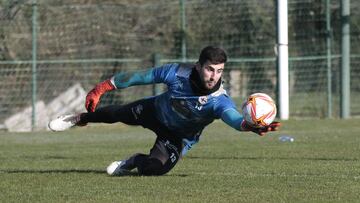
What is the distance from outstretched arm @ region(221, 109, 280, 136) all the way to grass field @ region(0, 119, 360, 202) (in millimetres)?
592

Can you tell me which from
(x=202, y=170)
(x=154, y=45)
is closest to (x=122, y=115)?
(x=202, y=170)

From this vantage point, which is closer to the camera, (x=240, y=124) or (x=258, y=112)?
(x=258, y=112)

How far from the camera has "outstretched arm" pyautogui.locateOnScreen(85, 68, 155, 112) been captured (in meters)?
10.7

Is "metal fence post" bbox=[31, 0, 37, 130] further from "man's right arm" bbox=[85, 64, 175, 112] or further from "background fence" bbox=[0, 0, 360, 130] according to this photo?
"man's right arm" bbox=[85, 64, 175, 112]

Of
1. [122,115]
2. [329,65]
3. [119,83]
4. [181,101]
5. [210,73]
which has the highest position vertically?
[210,73]

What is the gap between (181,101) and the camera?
34.4 feet

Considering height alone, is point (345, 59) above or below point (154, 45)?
below

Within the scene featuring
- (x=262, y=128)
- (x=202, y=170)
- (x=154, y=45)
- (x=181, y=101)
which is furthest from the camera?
(x=154, y=45)

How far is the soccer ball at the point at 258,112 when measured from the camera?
364 inches

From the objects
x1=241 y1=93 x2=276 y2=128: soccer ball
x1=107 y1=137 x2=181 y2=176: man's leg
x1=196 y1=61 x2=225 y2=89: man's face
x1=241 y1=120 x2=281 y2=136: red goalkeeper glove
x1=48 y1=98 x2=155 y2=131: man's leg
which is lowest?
x1=107 y1=137 x2=181 y2=176: man's leg

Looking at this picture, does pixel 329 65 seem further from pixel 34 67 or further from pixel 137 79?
pixel 137 79

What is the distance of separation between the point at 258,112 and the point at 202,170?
7.96 feet

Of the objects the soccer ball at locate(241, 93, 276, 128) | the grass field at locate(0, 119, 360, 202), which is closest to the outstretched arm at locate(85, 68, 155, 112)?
the grass field at locate(0, 119, 360, 202)

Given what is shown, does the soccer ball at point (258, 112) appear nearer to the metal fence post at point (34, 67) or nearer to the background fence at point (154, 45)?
the background fence at point (154, 45)
